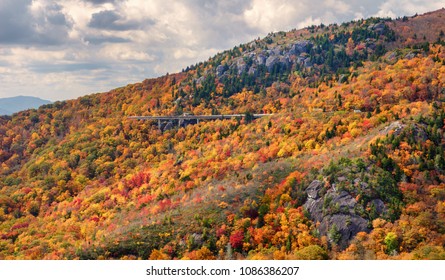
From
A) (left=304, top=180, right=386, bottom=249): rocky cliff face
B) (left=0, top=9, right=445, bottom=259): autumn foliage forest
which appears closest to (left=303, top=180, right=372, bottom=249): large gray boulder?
(left=304, top=180, right=386, bottom=249): rocky cliff face

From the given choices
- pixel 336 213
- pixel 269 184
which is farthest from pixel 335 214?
pixel 269 184

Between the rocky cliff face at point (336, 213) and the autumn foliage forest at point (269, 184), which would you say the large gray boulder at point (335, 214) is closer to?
the rocky cliff face at point (336, 213)

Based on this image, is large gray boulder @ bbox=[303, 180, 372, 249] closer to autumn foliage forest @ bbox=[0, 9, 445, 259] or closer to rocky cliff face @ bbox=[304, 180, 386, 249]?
rocky cliff face @ bbox=[304, 180, 386, 249]

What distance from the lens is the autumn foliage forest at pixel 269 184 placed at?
244 ft

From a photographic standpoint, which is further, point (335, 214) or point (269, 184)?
point (269, 184)

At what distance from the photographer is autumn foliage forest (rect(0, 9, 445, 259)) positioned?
244 ft

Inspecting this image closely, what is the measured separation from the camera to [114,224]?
114 m

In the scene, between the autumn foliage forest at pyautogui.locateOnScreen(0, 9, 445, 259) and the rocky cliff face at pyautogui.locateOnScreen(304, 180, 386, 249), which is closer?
the rocky cliff face at pyautogui.locateOnScreen(304, 180, 386, 249)

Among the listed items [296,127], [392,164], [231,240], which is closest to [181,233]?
[231,240]

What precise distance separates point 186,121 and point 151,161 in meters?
34.3

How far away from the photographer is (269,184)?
9569 cm

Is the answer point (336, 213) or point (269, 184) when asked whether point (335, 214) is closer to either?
point (336, 213)

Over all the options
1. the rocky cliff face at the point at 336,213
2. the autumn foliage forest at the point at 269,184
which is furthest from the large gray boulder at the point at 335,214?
the autumn foliage forest at the point at 269,184

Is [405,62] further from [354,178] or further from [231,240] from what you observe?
[231,240]
